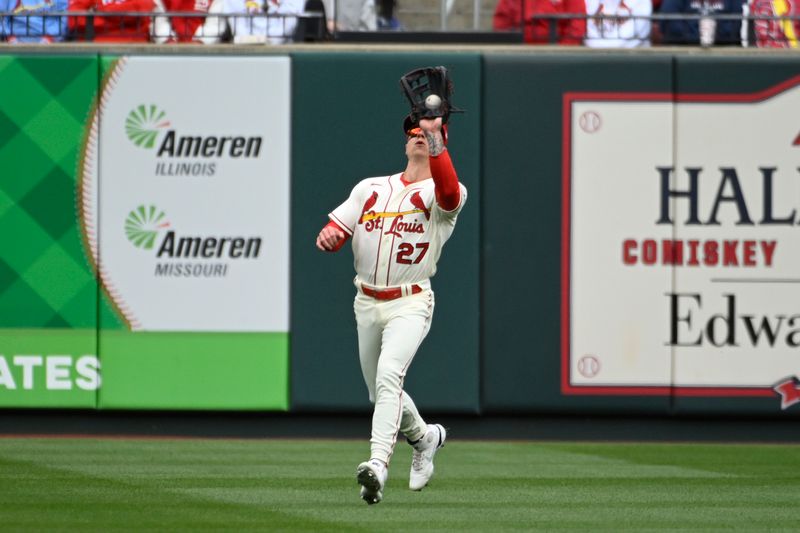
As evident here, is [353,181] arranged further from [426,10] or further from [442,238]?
[442,238]

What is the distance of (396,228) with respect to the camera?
8.62m

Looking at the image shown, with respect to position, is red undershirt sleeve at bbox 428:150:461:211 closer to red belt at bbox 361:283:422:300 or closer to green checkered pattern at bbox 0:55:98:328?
red belt at bbox 361:283:422:300

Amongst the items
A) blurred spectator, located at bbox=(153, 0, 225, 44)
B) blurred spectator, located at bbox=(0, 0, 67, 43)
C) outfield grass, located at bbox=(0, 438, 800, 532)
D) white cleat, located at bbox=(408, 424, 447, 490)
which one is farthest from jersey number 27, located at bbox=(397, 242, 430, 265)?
blurred spectator, located at bbox=(0, 0, 67, 43)

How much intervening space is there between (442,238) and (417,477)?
57.0 inches

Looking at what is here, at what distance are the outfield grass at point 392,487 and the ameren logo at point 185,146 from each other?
2324 mm

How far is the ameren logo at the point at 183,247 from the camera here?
41.5 ft

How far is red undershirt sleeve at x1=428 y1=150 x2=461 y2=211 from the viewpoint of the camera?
26.5ft

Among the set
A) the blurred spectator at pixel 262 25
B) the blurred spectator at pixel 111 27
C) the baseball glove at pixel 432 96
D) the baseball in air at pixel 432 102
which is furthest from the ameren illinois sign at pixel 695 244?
the baseball in air at pixel 432 102

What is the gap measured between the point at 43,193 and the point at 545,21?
4.56m

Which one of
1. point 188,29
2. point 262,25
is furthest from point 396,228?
point 188,29

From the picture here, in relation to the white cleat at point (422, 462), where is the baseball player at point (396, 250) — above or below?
above

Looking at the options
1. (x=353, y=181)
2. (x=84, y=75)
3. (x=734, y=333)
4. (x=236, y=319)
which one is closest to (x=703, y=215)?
(x=734, y=333)

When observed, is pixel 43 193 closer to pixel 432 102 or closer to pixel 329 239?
pixel 329 239

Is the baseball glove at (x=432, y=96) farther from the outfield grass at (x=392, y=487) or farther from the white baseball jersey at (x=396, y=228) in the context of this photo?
the outfield grass at (x=392, y=487)
